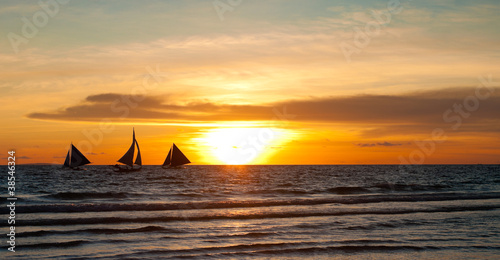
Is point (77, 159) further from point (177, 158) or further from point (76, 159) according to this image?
point (177, 158)

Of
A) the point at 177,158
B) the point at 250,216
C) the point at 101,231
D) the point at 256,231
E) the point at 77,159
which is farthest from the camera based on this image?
the point at 177,158

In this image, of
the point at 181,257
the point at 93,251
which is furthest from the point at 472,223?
the point at 93,251

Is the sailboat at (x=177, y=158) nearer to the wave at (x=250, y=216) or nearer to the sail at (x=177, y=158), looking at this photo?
the sail at (x=177, y=158)

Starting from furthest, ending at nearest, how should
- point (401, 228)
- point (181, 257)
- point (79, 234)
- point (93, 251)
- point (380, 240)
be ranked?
point (401, 228)
point (79, 234)
point (380, 240)
point (93, 251)
point (181, 257)

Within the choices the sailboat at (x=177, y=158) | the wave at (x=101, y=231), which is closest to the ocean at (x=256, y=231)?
the wave at (x=101, y=231)

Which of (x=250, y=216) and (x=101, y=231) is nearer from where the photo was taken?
(x=101, y=231)

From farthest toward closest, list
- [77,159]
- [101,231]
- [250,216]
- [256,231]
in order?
1. [77,159]
2. [250,216]
3. [101,231]
4. [256,231]

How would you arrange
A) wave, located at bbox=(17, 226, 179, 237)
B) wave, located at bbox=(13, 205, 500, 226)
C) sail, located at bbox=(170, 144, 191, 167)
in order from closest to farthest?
wave, located at bbox=(17, 226, 179, 237) < wave, located at bbox=(13, 205, 500, 226) < sail, located at bbox=(170, 144, 191, 167)

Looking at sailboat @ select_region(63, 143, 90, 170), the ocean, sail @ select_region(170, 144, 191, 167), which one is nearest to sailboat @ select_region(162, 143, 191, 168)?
sail @ select_region(170, 144, 191, 167)

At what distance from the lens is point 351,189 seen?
58.2 meters

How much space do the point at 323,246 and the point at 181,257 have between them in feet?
20.6

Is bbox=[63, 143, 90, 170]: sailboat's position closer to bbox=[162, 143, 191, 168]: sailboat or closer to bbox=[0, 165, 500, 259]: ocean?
bbox=[162, 143, 191, 168]: sailboat

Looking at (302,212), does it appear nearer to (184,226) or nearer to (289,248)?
(184,226)

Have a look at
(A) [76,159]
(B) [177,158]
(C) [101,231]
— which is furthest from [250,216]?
(A) [76,159]
